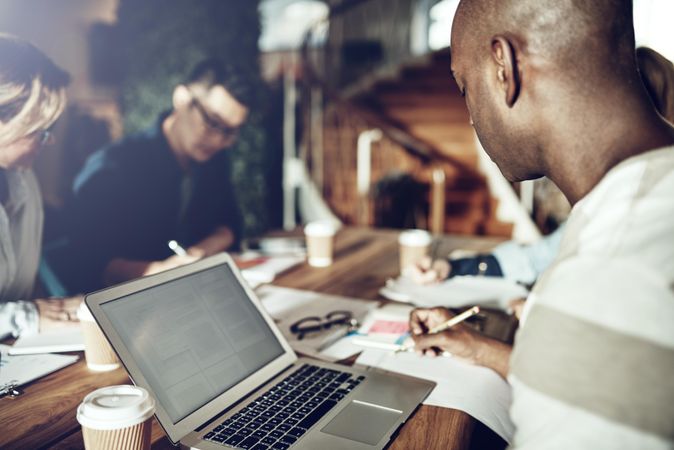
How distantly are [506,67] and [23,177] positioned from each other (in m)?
1.27

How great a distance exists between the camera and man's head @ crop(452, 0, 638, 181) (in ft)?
2.32

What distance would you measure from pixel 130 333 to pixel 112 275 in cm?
94

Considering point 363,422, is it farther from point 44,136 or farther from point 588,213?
point 44,136

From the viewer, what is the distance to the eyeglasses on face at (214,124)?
6.75 ft

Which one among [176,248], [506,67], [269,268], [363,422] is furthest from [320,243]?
[506,67]

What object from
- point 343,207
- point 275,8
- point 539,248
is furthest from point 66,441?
point 275,8

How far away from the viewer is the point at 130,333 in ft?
2.98

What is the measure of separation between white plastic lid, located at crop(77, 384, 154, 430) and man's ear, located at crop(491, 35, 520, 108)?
0.67 meters

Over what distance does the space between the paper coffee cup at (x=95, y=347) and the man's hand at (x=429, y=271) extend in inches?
37.6

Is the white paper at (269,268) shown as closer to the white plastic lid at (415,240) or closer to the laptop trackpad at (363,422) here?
the white plastic lid at (415,240)

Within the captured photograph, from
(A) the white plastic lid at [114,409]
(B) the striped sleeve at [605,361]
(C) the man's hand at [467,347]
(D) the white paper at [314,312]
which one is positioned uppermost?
(B) the striped sleeve at [605,361]

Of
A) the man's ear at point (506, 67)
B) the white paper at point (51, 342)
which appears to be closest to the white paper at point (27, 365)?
the white paper at point (51, 342)

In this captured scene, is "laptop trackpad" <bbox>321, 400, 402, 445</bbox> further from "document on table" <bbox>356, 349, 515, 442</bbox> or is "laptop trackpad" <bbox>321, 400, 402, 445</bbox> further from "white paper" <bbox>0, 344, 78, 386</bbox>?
"white paper" <bbox>0, 344, 78, 386</bbox>

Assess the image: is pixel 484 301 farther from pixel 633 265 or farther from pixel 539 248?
pixel 633 265
